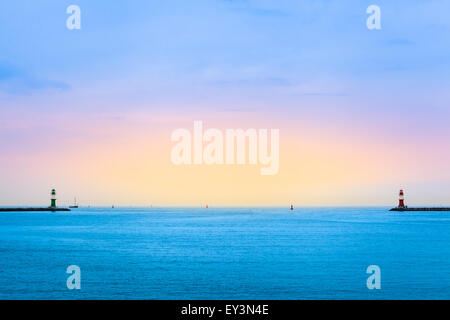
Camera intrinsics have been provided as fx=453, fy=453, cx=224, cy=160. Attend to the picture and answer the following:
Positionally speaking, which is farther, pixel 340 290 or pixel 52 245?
pixel 52 245

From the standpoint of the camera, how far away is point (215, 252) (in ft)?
184
